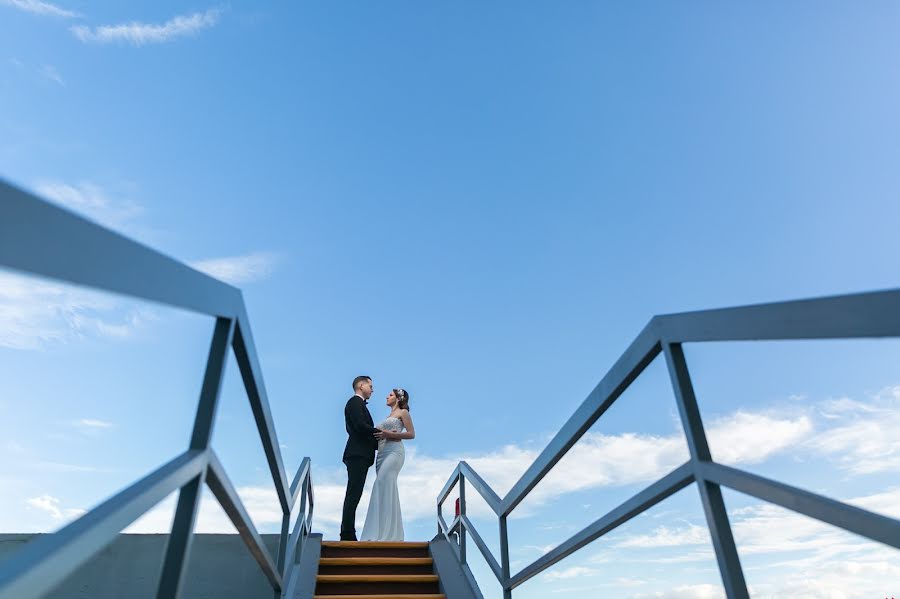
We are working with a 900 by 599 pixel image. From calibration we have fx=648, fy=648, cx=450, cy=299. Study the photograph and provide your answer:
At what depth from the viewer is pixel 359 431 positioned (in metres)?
6.50

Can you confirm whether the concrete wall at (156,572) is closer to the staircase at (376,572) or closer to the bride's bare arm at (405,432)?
the staircase at (376,572)

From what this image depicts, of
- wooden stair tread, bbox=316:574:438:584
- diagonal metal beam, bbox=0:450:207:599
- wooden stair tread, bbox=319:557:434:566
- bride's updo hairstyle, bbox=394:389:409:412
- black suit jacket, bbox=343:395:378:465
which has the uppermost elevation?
bride's updo hairstyle, bbox=394:389:409:412

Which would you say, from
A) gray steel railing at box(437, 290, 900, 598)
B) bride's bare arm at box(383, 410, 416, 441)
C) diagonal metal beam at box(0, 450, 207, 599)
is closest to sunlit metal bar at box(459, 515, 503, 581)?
gray steel railing at box(437, 290, 900, 598)

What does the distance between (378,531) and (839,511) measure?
19.3ft

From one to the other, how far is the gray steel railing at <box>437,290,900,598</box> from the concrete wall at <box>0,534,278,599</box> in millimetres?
2869

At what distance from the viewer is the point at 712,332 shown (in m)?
1.58

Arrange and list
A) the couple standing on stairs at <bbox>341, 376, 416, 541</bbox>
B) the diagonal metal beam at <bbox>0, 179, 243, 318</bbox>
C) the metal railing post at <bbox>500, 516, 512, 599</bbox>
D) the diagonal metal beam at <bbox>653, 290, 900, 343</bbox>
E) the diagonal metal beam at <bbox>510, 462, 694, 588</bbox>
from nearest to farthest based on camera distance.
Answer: the diagonal metal beam at <bbox>0, 179, 243, 318</bbox> → the diagonal metal beam at <bbox>653, 290, 900, 343</bbox> → the diagonal metal beam at <bbox>510, 462, 694, 588</bbox> → the metal railing post at <bbox>500, 516, 512, 599</bbox> → the couple standing on stairs at <bbox>341, 376, 416, 541</bbox>

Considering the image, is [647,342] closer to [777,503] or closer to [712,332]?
[712,332]

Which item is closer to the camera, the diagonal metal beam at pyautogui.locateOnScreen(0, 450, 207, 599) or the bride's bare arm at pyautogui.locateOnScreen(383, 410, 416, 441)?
the diagonal metal beam at pyautogui.locateOnScreen(0, 450, 207, 599)

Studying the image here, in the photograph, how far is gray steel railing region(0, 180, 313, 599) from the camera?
0.84m

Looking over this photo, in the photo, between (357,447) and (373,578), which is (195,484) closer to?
(373,578)

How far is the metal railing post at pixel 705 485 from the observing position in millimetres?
1568

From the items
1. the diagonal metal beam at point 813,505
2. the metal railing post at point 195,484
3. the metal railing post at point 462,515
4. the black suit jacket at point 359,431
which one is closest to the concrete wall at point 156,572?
the metal railing post at point 462,515

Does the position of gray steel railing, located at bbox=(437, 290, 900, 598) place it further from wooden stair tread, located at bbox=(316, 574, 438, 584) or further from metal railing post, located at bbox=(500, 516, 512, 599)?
wooden stair tread, located at bbox=(316, 574, 438, 584)
